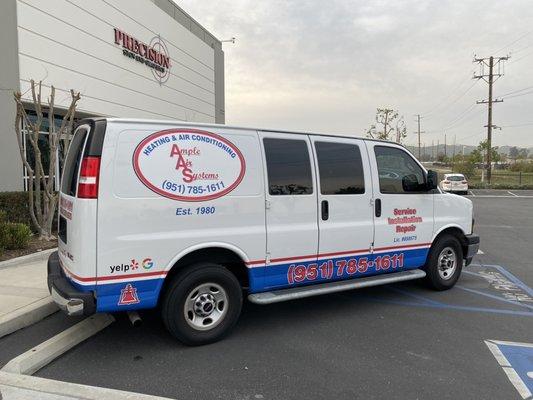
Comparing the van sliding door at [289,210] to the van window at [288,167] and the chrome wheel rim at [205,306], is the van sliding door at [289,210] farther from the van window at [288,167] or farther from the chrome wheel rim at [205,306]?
the chrome wheel rim at [205,306]

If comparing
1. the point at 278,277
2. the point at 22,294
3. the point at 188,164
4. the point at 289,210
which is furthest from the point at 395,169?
the point at 22,294

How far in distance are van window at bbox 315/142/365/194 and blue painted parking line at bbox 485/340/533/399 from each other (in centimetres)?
221

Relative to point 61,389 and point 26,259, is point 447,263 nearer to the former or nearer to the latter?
point 61,389

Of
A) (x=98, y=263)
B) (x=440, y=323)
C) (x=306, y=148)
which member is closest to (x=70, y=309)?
(x=98, y=263)

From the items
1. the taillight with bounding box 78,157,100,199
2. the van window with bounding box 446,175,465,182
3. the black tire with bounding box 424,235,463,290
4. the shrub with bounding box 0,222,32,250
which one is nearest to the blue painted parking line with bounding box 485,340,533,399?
the black tire with bounding box 424,235,463,290

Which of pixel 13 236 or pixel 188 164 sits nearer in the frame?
pixel 188 164

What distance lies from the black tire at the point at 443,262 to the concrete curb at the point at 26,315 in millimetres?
4961

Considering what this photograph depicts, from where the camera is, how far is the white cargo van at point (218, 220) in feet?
12.2

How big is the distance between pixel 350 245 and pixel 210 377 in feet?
7.69

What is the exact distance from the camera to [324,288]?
483 centimetres

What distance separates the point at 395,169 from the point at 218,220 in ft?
8.93

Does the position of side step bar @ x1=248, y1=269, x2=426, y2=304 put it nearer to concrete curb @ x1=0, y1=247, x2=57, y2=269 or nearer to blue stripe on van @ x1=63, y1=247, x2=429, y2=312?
blue stripe on van @ x1=63, y1=247, x2=429, y2=312

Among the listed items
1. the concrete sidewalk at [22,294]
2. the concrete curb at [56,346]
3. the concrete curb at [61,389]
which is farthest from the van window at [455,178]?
the concrete curb at [61,389]

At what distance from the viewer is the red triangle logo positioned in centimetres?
379
